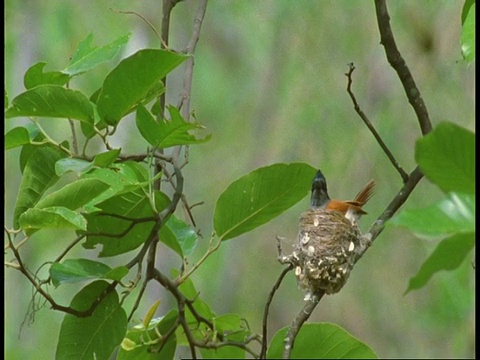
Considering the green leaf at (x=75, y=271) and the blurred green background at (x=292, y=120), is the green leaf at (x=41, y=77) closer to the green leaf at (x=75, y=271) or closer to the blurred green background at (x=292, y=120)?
the green leaf at (x=75, y=271)

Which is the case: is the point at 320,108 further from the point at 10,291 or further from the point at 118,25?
the point at 10,291

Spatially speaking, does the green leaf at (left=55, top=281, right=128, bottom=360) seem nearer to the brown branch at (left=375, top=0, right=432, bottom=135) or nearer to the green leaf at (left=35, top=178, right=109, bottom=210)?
the green leaf at (left=35, top=178, right=109, bottom=210)

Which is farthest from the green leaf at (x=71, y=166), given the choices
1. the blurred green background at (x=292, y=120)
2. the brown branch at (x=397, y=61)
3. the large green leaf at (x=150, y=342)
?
the blurred green background at (x=292, y=120)

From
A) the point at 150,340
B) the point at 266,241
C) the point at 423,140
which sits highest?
the point at 266,241

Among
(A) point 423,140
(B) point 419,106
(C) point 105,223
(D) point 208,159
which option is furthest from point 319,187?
(D) point 208,159

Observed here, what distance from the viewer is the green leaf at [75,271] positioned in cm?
138

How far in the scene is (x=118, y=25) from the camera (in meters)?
6.85

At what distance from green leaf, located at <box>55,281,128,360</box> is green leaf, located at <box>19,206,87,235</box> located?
0.20 metres

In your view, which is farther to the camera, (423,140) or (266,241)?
(266,241)

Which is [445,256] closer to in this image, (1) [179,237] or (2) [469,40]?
(2) [469,40]

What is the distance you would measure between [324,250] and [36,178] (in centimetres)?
115

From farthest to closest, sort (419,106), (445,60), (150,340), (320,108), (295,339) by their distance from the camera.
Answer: (320,108), (445,60), (419,106), (150,340), (295,339)

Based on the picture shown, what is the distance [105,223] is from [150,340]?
219 millimetres

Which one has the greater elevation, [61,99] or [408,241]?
[408,241]
